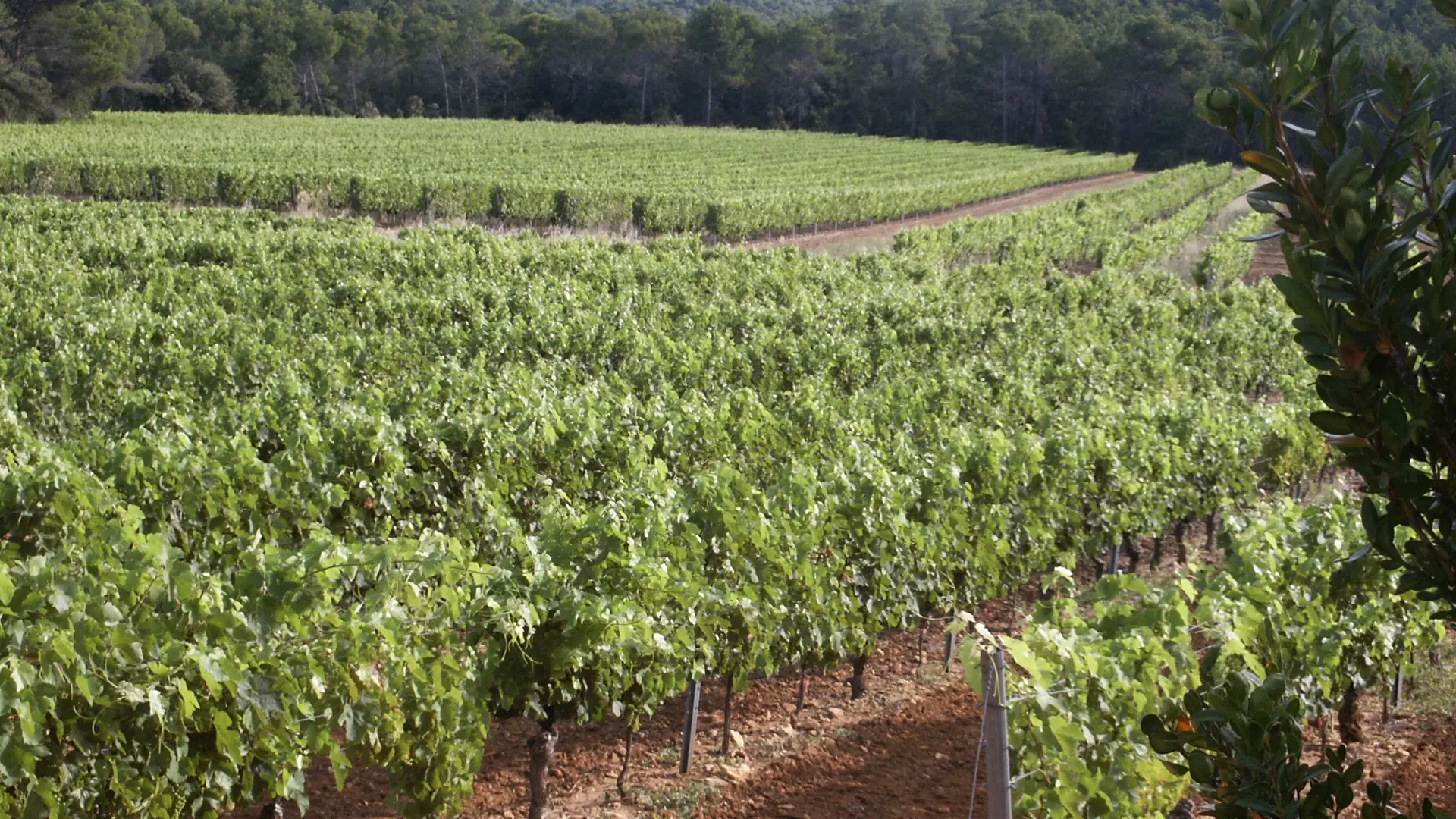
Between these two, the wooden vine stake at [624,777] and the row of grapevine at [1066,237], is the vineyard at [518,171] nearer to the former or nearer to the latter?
the row of grapevine at [1066,237]

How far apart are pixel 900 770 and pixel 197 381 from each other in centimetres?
769

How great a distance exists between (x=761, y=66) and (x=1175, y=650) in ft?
288

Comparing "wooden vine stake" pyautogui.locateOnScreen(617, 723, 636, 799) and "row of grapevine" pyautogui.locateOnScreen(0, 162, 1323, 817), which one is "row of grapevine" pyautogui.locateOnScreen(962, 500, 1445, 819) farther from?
"wooden vine stake" pyautogui.locateOnScreen(617, 723, 636, 799)

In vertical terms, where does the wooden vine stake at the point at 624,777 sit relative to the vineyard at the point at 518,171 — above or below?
below

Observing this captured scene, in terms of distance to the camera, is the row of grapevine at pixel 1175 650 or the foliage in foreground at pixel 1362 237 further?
the row of grapevine at pixel 1175 650

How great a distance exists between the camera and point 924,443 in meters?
10.3

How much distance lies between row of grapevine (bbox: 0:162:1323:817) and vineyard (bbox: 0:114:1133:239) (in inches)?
683

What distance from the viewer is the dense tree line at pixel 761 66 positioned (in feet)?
246

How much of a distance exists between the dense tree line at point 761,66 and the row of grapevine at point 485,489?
63.0 meters

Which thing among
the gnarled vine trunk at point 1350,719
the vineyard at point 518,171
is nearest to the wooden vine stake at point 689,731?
the gnarled vine trunk at point 1350,719

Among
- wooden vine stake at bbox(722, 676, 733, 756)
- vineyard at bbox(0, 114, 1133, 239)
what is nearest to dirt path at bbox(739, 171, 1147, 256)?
vineyard at bbox(0, 114, 1133, 239)

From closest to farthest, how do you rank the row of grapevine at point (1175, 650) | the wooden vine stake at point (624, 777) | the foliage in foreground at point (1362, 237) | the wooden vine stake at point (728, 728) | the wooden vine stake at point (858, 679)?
1. the foliage in foreground at point (1362, 237)
2. the row of grapevine at point (1175, 650)
3. the wooden vine stake at point (624, 777)
4. the wooden vine stake at point (728, 728)
5. the wooden vine stake at point (858, 679)

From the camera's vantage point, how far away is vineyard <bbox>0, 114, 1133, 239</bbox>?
114ft

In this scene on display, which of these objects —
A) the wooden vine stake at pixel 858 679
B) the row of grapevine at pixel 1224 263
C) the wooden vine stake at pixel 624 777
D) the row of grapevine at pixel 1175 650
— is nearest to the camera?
the row of grapevine at pixel 1175 650
